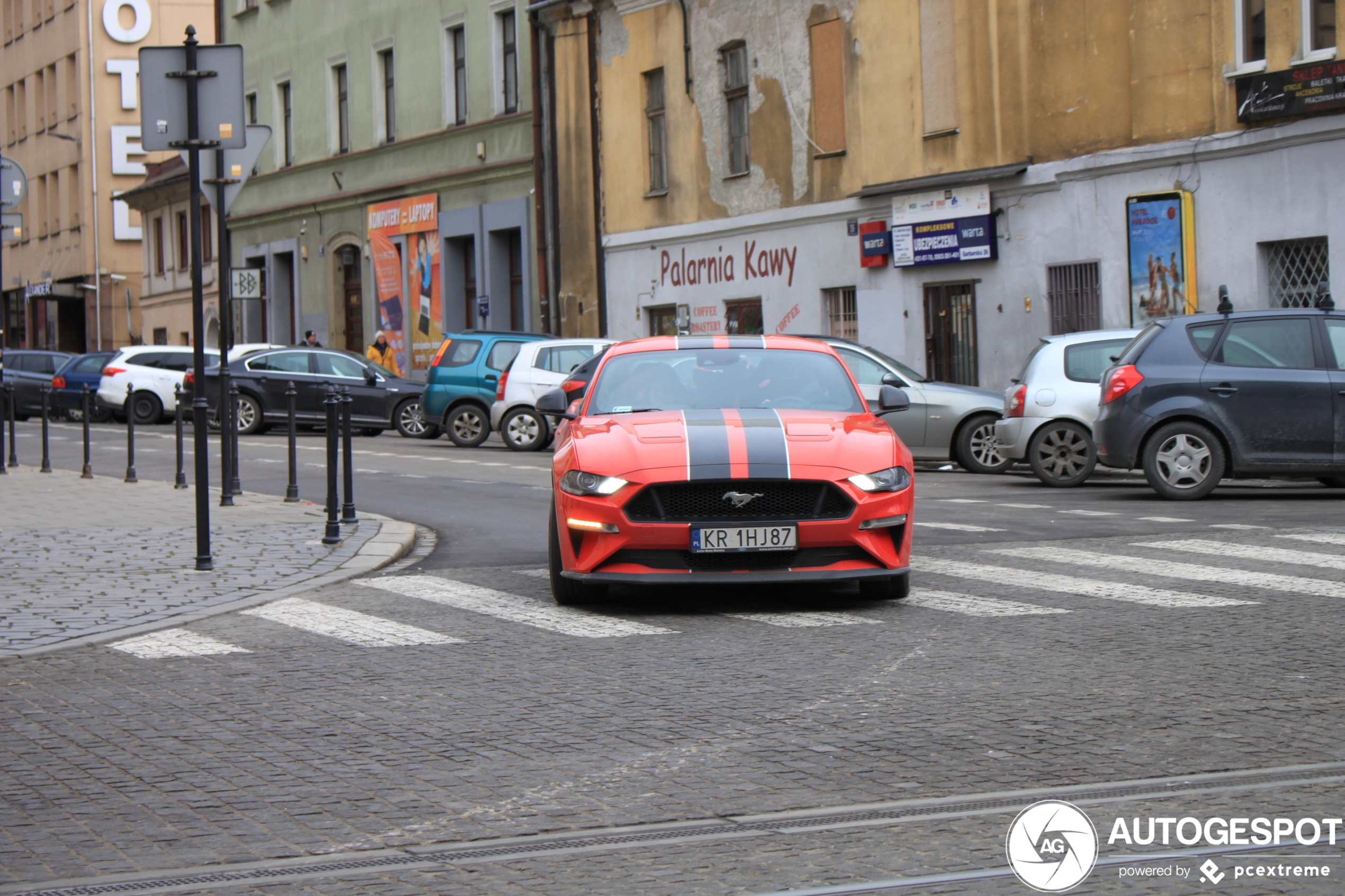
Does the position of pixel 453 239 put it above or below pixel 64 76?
below

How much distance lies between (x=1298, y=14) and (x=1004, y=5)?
5.04m

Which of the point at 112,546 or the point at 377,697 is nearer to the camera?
the point at 377,697

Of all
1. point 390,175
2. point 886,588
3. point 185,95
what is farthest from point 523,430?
point 390,175

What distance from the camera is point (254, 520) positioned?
14570mm

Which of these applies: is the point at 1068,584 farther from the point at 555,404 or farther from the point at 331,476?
the point at 331,476

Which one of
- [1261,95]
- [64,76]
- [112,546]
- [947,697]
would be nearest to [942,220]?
[1261,95]

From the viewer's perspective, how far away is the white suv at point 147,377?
35.7m

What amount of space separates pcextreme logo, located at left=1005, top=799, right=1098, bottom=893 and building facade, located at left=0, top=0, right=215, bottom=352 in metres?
58.7

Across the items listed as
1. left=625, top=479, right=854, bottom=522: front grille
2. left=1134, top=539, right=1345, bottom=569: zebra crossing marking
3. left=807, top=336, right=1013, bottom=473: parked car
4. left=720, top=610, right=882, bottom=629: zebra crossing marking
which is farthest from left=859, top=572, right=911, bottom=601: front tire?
left=807, top=336, right=1013, bottom=473: parked car

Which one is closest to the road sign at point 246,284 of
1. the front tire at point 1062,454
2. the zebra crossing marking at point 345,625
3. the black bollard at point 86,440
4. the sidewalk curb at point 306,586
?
the black bollard at point 86,440

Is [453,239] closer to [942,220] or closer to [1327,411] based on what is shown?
[942,220]

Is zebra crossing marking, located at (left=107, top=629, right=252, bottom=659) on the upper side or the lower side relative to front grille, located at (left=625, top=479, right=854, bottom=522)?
lower

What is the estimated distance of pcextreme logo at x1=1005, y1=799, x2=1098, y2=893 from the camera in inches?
181

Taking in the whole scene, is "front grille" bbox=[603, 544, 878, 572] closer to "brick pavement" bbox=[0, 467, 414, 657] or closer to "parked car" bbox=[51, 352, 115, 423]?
"brick pavement" bbox=[0, 467, 414, 657]
